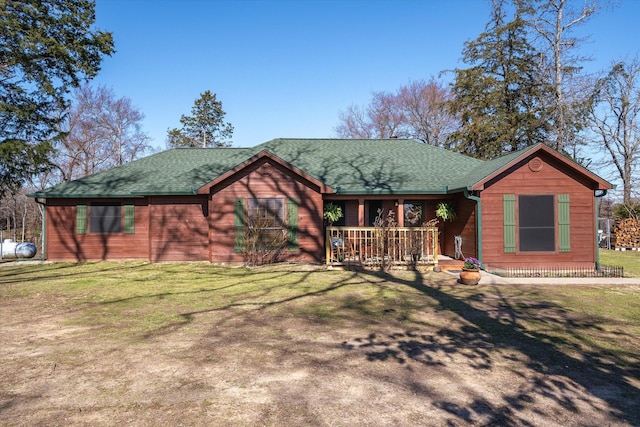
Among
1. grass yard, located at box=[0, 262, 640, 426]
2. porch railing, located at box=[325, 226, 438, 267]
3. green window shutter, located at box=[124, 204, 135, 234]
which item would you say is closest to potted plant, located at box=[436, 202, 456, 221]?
porch railing, located at box=[325, 226, 438, 267]

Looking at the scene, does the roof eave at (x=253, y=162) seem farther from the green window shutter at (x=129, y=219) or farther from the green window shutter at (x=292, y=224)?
the green window shutter at (x=129, y=219)

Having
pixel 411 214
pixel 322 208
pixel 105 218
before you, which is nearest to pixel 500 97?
pixel 411 214

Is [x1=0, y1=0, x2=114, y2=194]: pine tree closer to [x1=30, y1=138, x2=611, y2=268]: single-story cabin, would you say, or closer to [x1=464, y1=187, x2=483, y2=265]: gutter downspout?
[x1=30, y1=138, x2=611, y2=268]: single-story cabin

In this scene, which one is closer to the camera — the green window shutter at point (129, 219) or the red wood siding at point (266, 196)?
the red wood siding at point (266, 196)

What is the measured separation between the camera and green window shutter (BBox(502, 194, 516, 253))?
42.9 ft

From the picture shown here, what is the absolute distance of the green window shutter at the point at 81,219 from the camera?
615 inches

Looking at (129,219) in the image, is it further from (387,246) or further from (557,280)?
(557,280)

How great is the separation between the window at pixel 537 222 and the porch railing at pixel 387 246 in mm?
2994

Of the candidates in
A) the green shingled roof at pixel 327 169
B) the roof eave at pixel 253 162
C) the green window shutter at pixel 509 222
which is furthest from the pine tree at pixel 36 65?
the green window shutter at pixel 509 222

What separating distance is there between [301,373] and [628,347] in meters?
4.69

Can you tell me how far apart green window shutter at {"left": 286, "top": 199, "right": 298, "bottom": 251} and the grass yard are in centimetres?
493

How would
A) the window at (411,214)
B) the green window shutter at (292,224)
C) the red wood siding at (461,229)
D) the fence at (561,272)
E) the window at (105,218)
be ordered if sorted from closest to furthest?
the fence at (561,272) → the red wood siding at (461,229) → the green window shutter at (292,224) → the window at (105,218) → the window at (411,214)

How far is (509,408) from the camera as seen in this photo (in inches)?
148

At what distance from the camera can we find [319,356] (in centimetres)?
514
